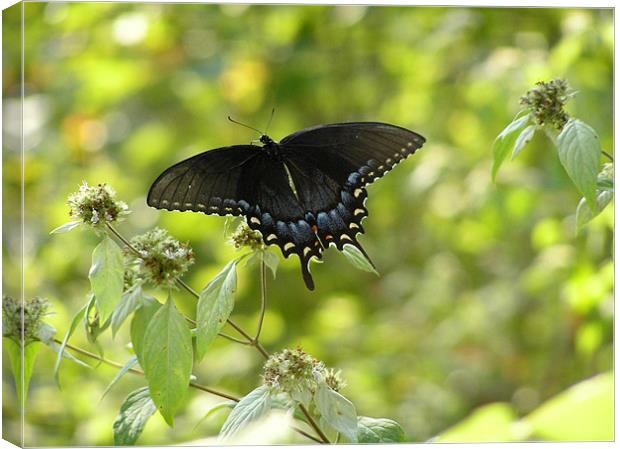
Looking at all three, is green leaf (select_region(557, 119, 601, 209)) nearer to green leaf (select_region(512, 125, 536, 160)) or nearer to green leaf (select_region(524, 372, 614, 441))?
green leaf (select_region(512, 125, 536, 160))

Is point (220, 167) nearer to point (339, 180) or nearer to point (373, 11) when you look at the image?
point (339, 180)

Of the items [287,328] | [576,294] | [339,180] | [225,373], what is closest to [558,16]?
[576,294]

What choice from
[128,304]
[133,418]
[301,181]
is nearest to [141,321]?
[128,304]

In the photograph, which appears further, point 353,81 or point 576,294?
point 353,81

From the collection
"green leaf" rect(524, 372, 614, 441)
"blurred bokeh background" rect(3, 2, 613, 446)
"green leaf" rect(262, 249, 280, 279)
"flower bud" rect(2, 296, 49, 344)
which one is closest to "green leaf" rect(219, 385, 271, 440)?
"green leaf" rect(262, 249, 280, 279)

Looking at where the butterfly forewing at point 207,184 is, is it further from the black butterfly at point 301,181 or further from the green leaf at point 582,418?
the green leaf at point 582,418

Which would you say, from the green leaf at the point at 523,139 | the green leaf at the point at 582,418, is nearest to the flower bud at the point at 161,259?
the green leaf at the point at 523,139
